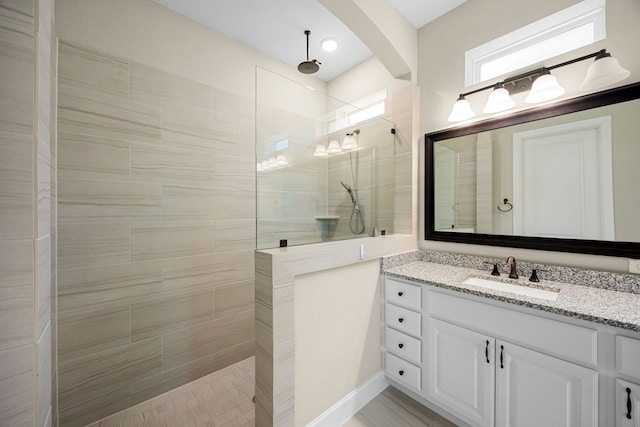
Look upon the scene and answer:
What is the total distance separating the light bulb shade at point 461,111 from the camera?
1.86 meters

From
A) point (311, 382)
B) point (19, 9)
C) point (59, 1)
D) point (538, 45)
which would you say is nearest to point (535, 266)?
point (538, 45)

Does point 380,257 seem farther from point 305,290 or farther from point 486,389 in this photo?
point 486,389

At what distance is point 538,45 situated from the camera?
1717mm

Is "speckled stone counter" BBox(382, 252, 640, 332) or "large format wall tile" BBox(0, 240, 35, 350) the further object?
"speckled stone counter" BBox(382, 252, 640, 332)

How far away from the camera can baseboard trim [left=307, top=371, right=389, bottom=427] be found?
154 cm

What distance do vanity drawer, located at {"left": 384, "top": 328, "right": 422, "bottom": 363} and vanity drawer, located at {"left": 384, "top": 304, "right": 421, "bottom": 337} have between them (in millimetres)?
42

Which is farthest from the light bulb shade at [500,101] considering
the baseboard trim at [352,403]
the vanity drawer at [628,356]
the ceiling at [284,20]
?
the baseboard trim at [352,403]

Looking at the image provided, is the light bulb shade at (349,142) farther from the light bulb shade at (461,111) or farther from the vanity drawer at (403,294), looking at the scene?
the vanity drawer at (403,294)

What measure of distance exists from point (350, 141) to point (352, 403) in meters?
1.94

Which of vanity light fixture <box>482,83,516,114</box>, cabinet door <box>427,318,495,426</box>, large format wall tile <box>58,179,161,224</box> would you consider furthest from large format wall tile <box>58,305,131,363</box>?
vanity light fixture <box>482,83,516,114</box>

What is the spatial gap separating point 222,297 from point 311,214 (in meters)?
1.16

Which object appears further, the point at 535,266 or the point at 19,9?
the point at 535,266

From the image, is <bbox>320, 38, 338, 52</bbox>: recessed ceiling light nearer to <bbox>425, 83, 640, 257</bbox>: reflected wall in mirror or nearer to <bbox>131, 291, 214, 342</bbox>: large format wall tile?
<bbox>425, 83, 640, 257</bbox>: reflected wall in mirror

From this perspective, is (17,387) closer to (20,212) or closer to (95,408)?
(20,212)
